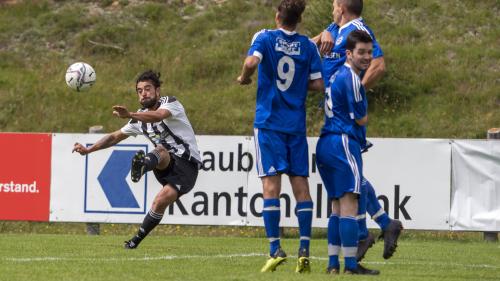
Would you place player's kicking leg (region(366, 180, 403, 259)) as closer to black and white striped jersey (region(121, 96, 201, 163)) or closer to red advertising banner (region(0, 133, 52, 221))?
black and white striped jersey (region(121, 96, 201, 163))

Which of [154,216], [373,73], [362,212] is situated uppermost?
[373,73]

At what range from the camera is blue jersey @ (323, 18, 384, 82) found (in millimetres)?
9539

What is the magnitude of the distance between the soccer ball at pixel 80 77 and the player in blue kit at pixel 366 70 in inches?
174

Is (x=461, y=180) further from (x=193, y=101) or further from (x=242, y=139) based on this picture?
(x=193, y=101)

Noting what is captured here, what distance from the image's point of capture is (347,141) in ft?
28.5

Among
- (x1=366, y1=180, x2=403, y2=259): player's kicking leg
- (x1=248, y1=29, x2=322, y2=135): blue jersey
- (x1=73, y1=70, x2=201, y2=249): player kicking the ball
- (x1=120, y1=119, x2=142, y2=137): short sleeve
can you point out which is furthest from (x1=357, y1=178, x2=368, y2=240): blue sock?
(x1=120, y1=119, x2=142, y2=137): short sleeve

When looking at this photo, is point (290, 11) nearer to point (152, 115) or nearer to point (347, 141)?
point (347, 141)

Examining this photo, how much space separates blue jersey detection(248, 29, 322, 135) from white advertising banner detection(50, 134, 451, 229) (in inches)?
234

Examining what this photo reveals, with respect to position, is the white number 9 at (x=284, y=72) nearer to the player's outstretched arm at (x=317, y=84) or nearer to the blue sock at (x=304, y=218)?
the player's outstretched arm at (x=317, y=84)

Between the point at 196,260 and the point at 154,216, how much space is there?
183 cm

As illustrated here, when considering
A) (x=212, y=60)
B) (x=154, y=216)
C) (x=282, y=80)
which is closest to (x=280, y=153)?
(x=282, y=80)

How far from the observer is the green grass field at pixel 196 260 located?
8.66m

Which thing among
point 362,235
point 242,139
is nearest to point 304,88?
point 362,235

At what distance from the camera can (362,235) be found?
956 cm
